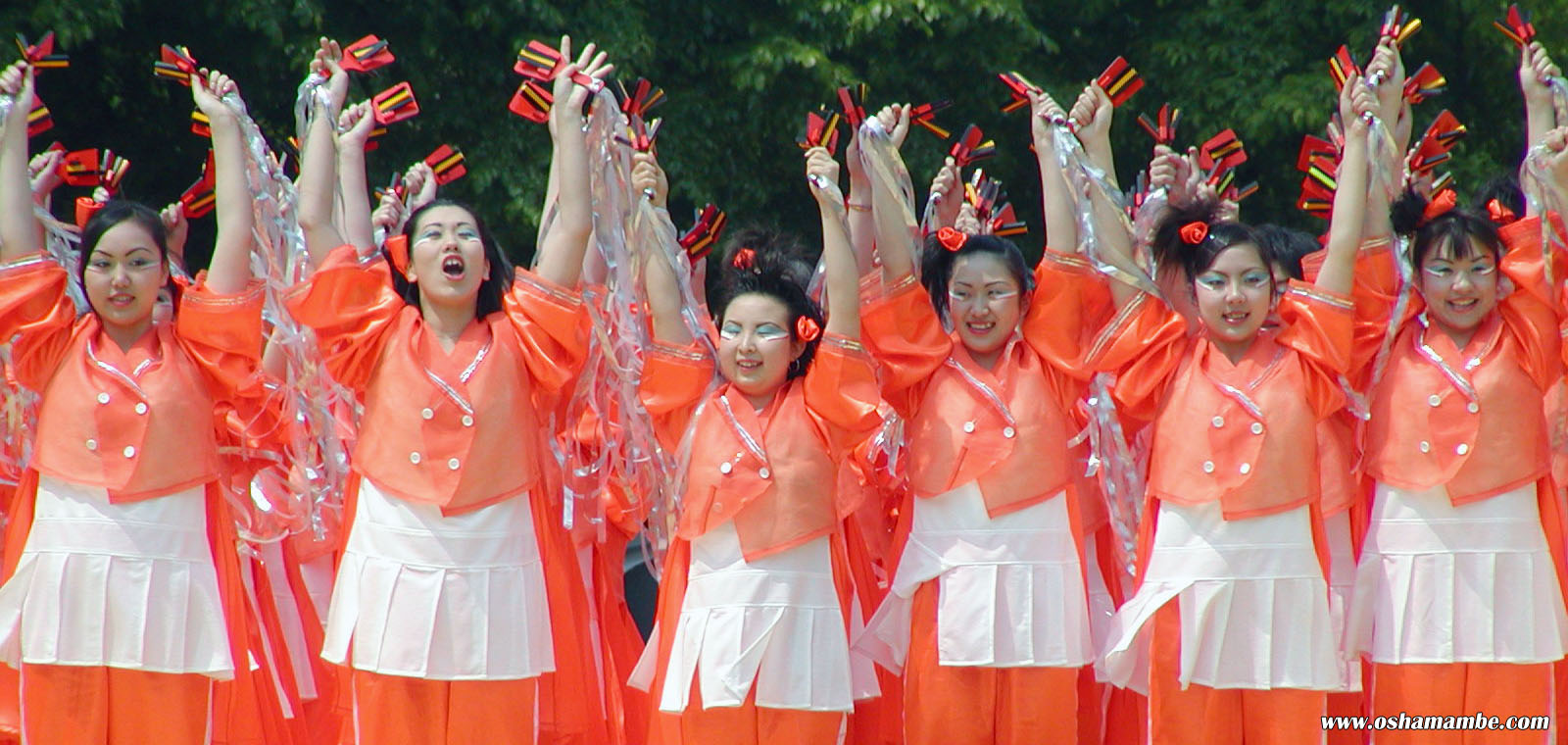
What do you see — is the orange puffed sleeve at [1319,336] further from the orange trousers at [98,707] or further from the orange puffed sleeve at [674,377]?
the orange trousers at [98,707]

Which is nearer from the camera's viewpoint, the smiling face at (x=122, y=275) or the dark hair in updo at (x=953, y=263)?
the smiling face at (x=122, y=275)

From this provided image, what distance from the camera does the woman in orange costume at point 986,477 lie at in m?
Answer: 4.32

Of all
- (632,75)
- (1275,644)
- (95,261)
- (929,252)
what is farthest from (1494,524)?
(632,75)

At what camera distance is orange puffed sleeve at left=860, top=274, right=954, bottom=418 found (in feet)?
14.7

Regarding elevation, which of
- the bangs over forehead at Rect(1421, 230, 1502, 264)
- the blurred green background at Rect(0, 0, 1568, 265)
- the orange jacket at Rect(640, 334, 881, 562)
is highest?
the blurred green background at Rect(0, 0, 1568, 265)

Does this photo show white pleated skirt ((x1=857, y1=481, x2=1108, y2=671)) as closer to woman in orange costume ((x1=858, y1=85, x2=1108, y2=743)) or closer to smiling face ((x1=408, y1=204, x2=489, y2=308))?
woman in orange costume ((x1=858, y1=85, x2=1108, y2=743))

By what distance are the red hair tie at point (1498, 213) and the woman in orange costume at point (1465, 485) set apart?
11cm

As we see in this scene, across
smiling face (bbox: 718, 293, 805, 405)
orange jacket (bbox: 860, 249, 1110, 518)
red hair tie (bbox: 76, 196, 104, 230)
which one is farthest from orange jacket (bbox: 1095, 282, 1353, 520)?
red hair tie (bbox: 76, 196, 104, 230)

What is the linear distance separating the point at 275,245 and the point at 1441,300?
2919 mm

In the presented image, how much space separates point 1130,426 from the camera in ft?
15.5

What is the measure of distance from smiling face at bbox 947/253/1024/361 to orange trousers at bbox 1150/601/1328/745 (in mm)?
774

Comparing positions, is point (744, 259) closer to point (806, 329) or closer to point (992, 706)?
point (806, 329)

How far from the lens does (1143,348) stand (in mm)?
4414

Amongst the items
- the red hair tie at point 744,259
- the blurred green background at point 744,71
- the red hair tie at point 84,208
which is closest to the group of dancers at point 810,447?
the red hair tie at point 744,259
